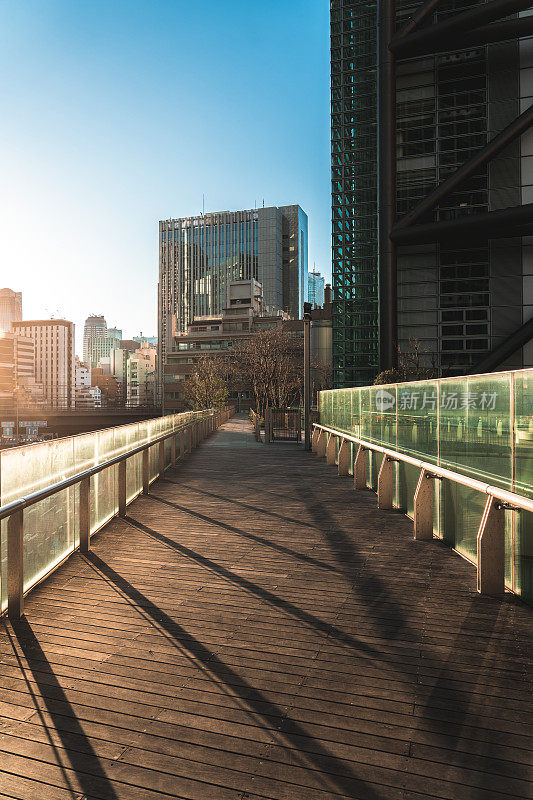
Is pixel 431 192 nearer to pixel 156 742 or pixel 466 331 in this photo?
pixel 466 331

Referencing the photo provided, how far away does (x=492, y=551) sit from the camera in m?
4.72

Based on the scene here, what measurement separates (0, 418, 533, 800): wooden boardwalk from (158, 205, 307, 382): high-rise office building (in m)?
160

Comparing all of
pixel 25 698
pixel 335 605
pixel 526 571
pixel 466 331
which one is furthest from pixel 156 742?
pixel 466 331

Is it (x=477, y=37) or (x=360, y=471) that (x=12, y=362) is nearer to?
(x=477, y=37)

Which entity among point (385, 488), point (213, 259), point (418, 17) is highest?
point (213, 259)

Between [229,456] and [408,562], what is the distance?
11.8 meters

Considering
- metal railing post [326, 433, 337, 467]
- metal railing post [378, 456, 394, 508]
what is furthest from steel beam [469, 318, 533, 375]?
metal railing post [378, 456, 394, 508]

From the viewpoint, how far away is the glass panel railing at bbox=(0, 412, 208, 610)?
14.0 ft

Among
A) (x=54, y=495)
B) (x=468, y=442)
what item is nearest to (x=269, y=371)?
(x=468, y=442)

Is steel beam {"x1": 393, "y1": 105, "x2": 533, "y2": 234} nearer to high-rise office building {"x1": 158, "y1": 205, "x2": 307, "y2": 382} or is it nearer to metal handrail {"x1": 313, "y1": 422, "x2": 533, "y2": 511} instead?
metal handrail {"x1": 313, "y1": 422, "x2": 533, "y2": 511}

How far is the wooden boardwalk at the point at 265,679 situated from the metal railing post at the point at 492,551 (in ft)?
0.58

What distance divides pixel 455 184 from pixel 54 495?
37789 millimetres

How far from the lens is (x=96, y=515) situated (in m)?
6.82

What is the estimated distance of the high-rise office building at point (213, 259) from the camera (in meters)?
167
